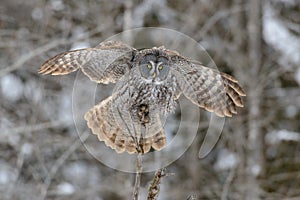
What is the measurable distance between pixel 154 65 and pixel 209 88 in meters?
0.48

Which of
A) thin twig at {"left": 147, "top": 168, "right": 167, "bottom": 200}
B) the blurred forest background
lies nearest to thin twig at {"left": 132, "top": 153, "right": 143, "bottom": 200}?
thin twig at {"left": 147, "top": 168, "right": 167, "bottom": 200}

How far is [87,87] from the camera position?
7.89 metres

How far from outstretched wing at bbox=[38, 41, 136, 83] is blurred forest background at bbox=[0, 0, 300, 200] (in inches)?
173

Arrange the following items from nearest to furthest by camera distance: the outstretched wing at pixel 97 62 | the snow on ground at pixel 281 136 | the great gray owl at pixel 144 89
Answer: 1. the outstretched wing at pixel 97 62
2. the great gray owl at pixel 144 89
3. the snow on ground at pixel 281 136

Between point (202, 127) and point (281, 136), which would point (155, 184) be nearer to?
point (202, 127)

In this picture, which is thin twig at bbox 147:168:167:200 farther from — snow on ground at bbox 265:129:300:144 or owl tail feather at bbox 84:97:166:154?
snow on ground at bbox 265:129:300:144

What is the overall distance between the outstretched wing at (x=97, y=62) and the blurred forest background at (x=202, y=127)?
4396 millimetres

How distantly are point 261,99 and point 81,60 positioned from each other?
5471 mm

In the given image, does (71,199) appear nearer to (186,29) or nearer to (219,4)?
(186,29)

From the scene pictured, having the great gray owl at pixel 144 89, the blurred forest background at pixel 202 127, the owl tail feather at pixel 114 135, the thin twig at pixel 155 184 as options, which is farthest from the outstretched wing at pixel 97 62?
the blurred forest background at pixel 202 127

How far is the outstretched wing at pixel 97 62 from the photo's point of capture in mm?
4457

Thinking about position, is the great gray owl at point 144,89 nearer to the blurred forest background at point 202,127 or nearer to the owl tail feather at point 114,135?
the owl tail feather at point 114,135

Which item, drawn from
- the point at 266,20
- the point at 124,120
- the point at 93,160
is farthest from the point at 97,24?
the point at 124,120

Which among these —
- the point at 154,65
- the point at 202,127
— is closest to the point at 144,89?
the point at 154,65
